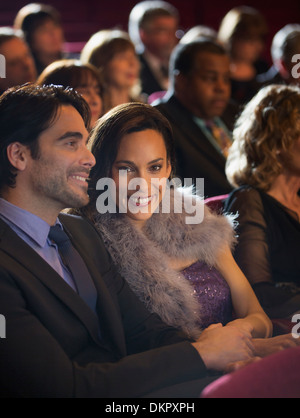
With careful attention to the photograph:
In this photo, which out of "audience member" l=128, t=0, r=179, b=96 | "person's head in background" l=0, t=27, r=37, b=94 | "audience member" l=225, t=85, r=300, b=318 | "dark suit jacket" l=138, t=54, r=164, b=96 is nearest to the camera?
"audience member" l=225, t=85, r=300, b=318

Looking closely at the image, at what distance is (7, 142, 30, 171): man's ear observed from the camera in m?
1.12

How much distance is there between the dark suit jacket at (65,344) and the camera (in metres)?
0.91

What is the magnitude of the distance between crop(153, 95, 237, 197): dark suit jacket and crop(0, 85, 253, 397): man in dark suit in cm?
78

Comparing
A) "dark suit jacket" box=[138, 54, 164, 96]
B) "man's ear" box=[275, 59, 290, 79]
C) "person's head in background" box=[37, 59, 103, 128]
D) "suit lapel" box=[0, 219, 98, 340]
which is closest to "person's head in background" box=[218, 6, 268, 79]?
"man's ear" box=[275, 59, 290, 79]

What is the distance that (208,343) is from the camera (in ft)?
3.65

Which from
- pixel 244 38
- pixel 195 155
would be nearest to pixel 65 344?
pixel 195 155

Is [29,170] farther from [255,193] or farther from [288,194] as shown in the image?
[288,194]

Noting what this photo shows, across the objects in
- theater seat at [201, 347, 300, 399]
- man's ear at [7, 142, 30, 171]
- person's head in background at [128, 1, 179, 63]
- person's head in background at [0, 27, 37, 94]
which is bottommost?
theater seat at [201, 347, 300, 399]

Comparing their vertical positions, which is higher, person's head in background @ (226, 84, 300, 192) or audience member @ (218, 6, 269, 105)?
audience member @ (218, 6, 269, 105)

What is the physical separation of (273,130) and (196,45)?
0.77m

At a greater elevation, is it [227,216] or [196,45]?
[196,45]

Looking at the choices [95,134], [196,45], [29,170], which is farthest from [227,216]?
[196,45]

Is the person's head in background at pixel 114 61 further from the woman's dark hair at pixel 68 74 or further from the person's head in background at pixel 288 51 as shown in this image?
the person's head in background at pixel 288 51

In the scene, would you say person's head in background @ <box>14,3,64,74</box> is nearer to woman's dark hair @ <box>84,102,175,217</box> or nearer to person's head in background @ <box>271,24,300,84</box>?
person's head in background @ <box>271,24,300,84</box>
